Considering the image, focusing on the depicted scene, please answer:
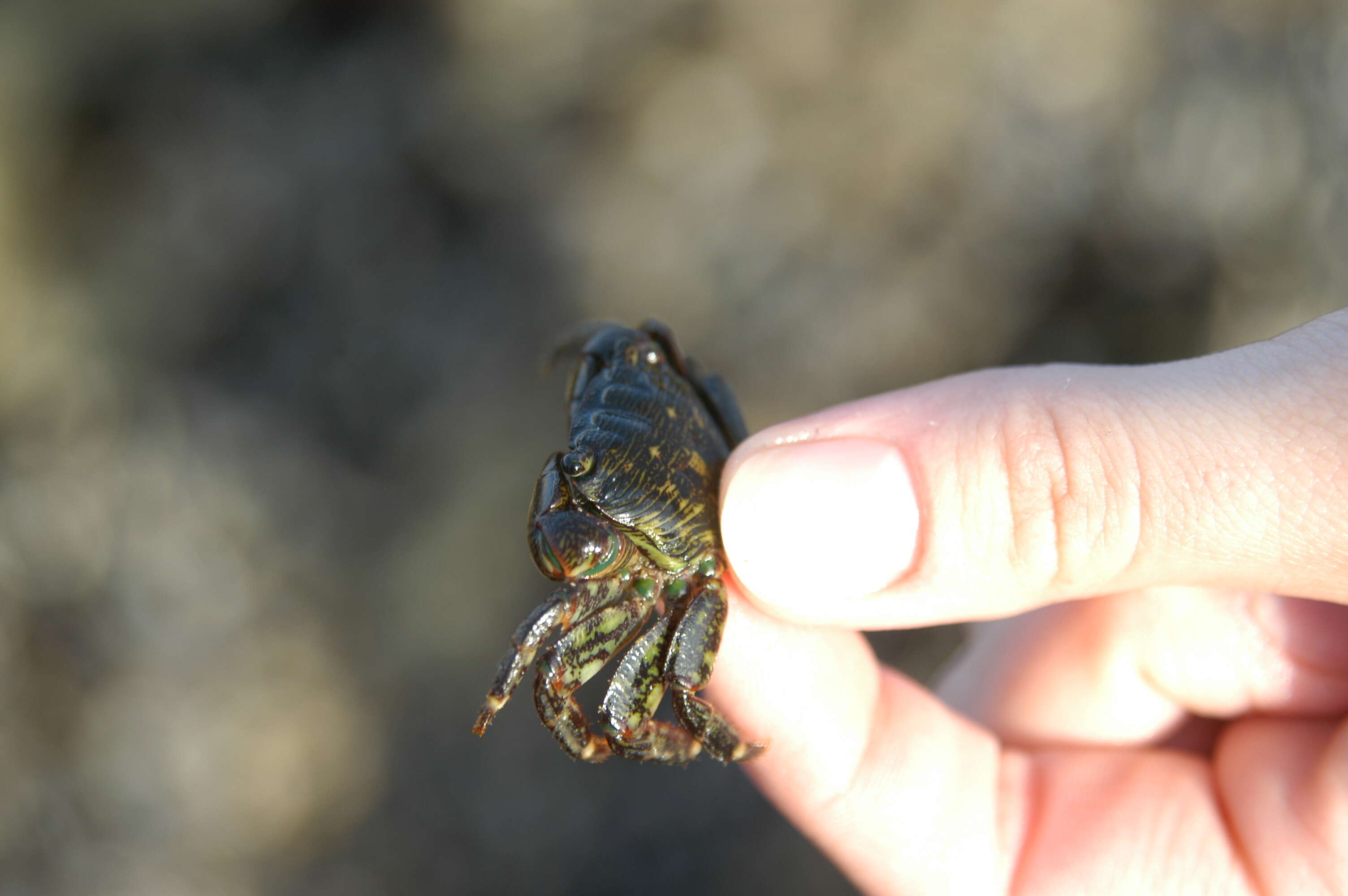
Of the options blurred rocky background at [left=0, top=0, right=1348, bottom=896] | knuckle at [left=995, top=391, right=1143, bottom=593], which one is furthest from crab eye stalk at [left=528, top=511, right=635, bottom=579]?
blurred rocky background at [left=0, top=0, right=1348, bottom=896]

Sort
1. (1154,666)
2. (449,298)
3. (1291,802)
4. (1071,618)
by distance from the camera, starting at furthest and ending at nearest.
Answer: (449,298) < (1071,618) < (1154,666) < (1291,802)

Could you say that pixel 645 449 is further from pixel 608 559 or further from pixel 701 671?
pixel 701 671

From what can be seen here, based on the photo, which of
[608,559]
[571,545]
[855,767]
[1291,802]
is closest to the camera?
[571,545]

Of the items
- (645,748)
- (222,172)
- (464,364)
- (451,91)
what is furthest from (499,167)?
(645,748)

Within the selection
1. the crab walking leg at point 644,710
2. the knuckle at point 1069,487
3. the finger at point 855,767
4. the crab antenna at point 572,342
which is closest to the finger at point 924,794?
the finger at point 855,767

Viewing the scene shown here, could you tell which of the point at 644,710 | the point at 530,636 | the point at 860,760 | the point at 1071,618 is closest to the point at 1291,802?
the point at 1071,618

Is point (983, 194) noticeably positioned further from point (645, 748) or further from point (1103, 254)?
point (645, 748)

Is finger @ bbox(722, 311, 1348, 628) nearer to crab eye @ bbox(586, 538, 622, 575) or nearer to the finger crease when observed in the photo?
crab eye @ bbox(586, 538, 622, 575)
